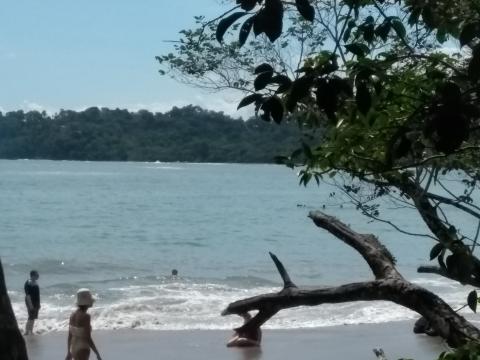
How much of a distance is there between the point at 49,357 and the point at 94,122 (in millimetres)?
78868

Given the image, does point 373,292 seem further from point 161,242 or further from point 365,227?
point 365,227

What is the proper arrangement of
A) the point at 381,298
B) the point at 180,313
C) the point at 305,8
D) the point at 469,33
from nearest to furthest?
1. the point at 305,8
2. the point at 469,33
3. the point at 381,298
4. the point at 180,313

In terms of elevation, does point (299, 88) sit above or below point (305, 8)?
below

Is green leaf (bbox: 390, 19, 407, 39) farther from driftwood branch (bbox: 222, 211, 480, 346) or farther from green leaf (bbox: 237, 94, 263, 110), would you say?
driftwood branch (bbox: 222, 211, 480, 346)

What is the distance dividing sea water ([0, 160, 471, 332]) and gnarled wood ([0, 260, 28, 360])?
3753 mm

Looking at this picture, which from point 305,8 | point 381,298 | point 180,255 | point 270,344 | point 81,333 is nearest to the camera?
point 305,8

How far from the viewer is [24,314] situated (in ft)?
69.5

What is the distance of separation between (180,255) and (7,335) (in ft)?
113

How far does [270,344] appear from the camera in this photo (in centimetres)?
1739

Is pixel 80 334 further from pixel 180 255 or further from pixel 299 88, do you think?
pixel 180 255

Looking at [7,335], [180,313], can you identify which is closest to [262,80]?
[7,335]

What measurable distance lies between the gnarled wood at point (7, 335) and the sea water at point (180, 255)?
3753mm

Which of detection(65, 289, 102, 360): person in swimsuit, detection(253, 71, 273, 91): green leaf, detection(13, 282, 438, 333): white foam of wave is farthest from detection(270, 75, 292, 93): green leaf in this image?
detection(13, 282, 438, 333): white foam of wave

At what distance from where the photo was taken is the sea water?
21.5 meters
